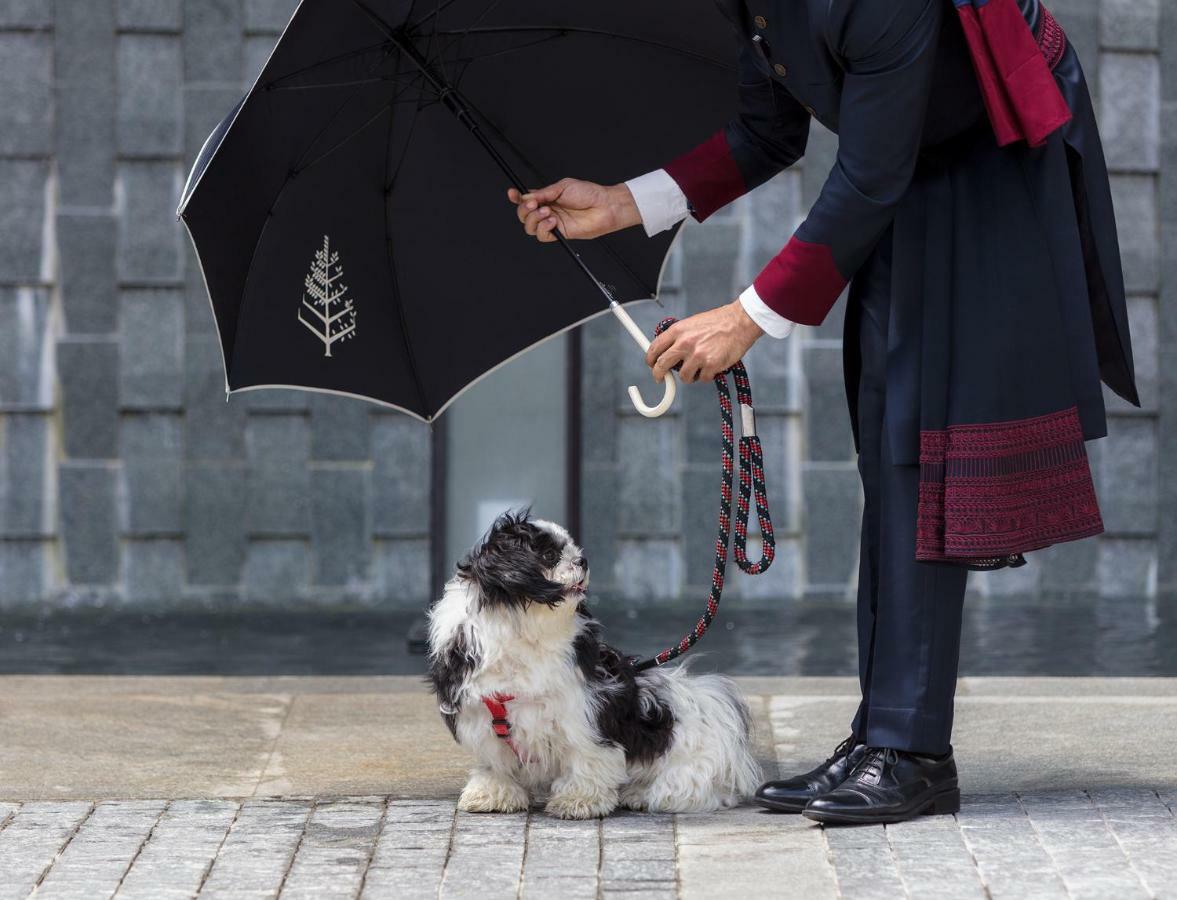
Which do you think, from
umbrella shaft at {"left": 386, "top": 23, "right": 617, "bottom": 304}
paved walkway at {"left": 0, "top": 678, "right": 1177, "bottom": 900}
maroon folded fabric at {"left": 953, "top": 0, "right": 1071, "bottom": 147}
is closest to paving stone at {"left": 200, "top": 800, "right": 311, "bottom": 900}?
paved walkway at {"left": 0, "top": 678, "right": 1177, "bottom": 900}

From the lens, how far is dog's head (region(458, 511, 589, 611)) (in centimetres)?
342

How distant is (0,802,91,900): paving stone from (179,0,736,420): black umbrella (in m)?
0.99

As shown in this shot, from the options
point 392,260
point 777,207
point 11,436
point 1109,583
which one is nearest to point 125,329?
point 11,436

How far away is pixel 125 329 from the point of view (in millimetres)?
7059

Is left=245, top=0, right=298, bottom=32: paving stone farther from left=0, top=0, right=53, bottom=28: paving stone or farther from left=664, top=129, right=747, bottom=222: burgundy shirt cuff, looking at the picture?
left=664, top=129, right=747, bottom=222: burgundy shirt cuff

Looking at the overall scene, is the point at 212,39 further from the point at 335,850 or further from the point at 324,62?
the point at 335,850

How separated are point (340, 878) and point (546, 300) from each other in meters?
1.53

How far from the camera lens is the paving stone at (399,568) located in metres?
7.10

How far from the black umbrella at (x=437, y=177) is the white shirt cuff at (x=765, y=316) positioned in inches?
17.2

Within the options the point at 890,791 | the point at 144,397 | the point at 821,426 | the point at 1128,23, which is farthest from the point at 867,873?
the point at 1128,23

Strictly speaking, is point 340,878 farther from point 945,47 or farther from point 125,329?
point 125,329

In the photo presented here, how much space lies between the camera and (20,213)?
7.02 metres

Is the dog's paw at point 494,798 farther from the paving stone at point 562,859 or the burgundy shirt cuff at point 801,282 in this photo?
the burgundy shirt cuff at point 801,282

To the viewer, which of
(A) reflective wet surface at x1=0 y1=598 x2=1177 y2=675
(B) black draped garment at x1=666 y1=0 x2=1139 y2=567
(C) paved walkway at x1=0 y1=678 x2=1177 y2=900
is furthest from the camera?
(A) reflective wet surface at x1=0 y1=598 x2=1177 y2=675
